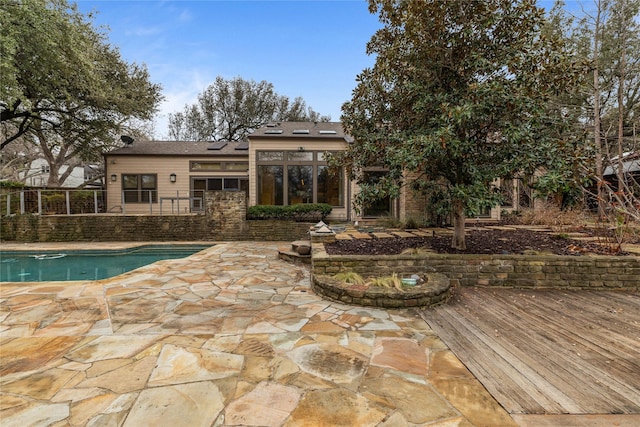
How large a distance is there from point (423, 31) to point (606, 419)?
4.79 m

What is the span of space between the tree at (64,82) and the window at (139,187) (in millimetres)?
2295

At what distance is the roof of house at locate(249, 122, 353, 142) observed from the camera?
11821 millimetres

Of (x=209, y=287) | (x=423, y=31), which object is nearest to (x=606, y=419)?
(x=209, y=287)

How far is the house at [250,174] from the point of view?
38.4 feet

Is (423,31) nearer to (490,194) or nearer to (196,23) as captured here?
(490,194)

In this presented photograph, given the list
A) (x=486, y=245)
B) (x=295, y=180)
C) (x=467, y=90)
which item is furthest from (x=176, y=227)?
(x=467, y=90)

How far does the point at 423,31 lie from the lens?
14.2 feet

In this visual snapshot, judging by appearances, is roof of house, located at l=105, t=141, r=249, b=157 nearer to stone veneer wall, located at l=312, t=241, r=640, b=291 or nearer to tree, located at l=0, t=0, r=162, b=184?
tree, located at l=0, t=0, r=162, b=184

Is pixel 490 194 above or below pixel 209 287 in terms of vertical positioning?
above

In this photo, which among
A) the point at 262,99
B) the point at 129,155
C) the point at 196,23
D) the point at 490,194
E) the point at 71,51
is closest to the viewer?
the point at 490,194

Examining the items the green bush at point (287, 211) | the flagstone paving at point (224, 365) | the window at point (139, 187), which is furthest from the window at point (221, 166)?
the flagstone paving at point (224, 365)

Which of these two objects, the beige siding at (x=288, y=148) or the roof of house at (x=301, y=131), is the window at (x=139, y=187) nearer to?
the beige siding at (x=288, y=148)

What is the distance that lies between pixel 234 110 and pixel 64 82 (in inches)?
482

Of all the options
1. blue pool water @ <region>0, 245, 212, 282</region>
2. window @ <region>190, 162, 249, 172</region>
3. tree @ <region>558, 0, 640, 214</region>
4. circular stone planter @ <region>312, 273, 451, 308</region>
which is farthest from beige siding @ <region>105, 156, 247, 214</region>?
tree @ <region>558, 0, 640, 214</region>
